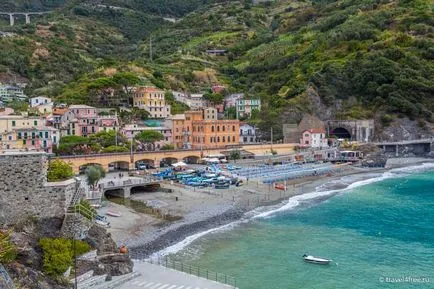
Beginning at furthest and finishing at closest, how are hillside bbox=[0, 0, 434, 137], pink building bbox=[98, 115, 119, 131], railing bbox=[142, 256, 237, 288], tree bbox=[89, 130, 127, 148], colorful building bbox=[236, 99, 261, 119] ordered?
hillside bbox=[0, 0, 434, 137], colorful building bbox=[236, 99, 261, 119], pink building bbox=[98, 115, 119, 131], tree bbox=[89, 130, 127, 148], railing bbox=[142, 256, 237, 288]

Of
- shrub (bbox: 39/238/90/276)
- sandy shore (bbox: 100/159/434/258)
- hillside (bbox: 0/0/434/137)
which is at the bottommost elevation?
sandy shore (bbox: 100/159/434/258)

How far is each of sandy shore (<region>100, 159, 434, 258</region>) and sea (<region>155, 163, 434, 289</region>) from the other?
4.74ft

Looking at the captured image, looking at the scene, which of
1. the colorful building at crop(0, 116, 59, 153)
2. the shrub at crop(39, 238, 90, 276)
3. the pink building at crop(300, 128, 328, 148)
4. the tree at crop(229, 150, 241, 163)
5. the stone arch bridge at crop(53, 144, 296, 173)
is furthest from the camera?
the pink building at crop(300, 128, 328, 148)

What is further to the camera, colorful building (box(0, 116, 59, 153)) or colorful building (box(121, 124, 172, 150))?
colorful building (box(121, 124, 172, 150))

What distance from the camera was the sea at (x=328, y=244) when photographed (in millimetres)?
31766

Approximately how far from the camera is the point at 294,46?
13600cm

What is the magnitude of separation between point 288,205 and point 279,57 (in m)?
81.1

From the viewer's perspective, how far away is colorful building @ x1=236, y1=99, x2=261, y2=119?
332ft

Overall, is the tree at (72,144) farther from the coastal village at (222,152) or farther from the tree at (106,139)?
the tree at (106,139)

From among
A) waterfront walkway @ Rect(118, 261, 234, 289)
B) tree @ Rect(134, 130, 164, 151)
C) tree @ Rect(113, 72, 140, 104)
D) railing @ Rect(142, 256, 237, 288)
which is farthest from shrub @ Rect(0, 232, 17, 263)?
tree @ Rect(113, 72, 140, 104)

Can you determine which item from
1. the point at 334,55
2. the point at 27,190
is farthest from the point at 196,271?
the point at 334,55

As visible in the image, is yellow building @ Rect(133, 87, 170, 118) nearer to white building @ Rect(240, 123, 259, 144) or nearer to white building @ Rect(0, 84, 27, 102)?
white building @ Rect(240, 123, 259, 144)

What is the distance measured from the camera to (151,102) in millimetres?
89562

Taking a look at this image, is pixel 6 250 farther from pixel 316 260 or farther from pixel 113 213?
pixel 113 213
